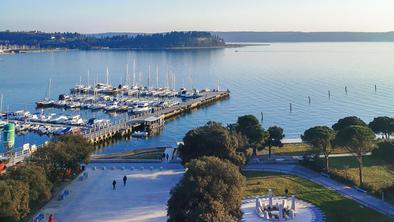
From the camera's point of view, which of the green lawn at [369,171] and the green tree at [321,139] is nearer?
the green lawn at [369,171]

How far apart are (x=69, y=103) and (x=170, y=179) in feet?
176

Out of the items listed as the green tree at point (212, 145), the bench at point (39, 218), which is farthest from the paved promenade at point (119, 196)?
the green tree at point (212, 145)

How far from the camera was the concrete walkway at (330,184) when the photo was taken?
2784 cm

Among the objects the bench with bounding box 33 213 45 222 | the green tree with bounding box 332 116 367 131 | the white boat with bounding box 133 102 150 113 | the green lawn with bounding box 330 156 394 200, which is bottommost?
the bench with bounding box 33 213 45 222

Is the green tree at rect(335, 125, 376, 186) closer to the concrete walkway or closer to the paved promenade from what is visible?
the concrete walkway

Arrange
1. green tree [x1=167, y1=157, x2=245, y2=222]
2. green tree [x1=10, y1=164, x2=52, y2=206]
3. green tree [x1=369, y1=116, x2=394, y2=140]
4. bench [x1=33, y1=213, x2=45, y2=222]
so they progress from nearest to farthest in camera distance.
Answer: green tree [x1=167, y1=157, x2=245, y2=222]
bench [x1=33, y1=213, x2=45, y2=222]
green tree [x1=10, y1=164, x2=52, y2=206]
green tree [x1=369, y1=116, x2=394, y2=140]

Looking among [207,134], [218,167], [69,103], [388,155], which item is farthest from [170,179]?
[69,103]

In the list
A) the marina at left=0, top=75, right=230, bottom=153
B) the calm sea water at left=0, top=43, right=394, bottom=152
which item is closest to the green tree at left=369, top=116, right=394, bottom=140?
the calm sea water at left=0, top=43, right=394, bottom=152

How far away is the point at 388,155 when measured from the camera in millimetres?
31781

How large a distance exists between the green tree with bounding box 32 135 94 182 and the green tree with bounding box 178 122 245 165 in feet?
23.2

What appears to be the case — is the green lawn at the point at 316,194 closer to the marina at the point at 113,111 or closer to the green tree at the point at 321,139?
the green tree at the point at 321,139

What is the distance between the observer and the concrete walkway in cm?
2784

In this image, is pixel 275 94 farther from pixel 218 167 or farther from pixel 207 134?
pixel 218 167

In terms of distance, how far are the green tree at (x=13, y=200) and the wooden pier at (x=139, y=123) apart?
29.8 m
